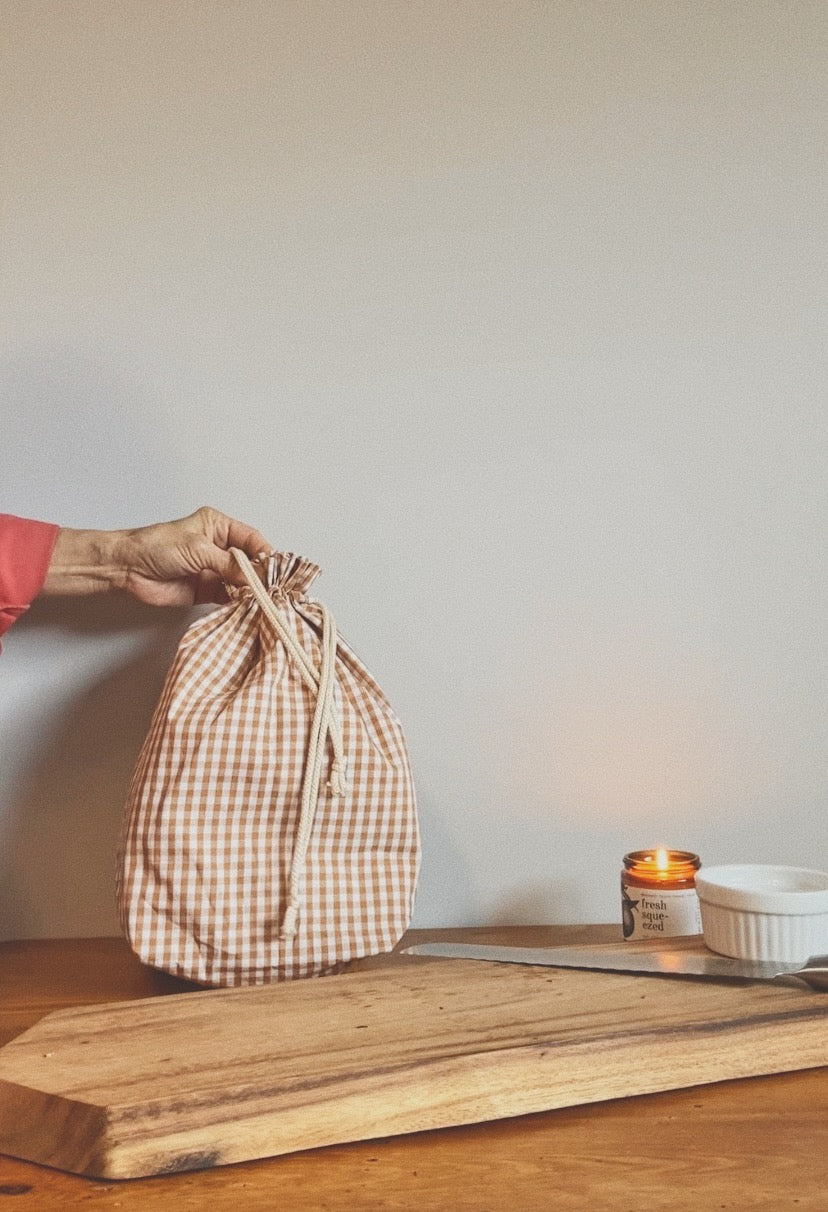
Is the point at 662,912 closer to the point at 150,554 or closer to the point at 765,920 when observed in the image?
the point at 765,920

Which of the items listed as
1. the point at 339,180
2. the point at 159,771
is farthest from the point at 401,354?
the point at 159,771

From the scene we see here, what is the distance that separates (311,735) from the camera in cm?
85

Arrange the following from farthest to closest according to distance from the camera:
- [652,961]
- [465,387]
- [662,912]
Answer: [465,387] → [662,912] → [652,961]

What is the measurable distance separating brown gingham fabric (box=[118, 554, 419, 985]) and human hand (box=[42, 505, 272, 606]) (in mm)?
91

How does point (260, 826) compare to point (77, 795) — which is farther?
point (77, 795)

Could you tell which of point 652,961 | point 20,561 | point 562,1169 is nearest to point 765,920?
point 652,961

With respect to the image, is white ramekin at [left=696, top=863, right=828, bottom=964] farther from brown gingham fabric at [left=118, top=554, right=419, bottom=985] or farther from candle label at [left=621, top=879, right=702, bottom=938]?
brown gingham fabric at [left=118, top=554, right=419, bottom=985]

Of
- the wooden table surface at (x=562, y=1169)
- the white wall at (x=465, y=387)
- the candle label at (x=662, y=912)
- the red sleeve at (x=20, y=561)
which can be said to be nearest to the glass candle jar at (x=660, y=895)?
the candle label at (x=662, y=912)

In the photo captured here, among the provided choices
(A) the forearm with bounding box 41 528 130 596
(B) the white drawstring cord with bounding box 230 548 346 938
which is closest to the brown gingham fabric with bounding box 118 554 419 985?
(B) the white drawstring cord with bounding box 230 548 346 938

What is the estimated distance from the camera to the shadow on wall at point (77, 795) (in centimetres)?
103

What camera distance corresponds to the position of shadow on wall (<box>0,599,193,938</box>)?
103 centimetres

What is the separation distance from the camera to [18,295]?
3.36ft

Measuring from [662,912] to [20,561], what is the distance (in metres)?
0.58

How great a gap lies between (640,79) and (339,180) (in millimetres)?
282
